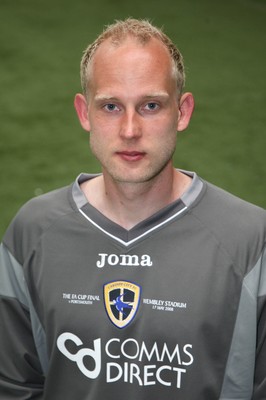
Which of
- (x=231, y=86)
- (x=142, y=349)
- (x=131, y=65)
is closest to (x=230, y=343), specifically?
(x=142, y=349)

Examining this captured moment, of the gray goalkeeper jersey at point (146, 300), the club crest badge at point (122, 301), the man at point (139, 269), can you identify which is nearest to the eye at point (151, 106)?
the man at point (139, 269)

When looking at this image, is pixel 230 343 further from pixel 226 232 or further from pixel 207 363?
pixel 226 232

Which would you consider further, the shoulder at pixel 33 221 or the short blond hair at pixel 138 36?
the shoulder at pixel 33 221

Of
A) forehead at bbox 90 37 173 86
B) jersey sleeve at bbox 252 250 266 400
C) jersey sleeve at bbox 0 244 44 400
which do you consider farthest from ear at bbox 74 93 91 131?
jersey sleeve at bbox 252 250 266 400

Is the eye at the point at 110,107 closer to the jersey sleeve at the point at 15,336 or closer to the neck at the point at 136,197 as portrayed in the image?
the neck at the point at 136,197

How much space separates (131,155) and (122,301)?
A: 1.08 feet

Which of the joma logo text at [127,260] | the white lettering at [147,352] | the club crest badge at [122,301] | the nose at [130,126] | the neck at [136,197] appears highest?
the nose at [130,126]

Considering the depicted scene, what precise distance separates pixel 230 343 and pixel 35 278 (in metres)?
0.47

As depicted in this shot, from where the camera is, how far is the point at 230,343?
204 cm

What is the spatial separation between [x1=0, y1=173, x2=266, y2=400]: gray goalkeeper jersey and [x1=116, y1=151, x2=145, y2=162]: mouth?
184 mm

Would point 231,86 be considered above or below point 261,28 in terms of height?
below

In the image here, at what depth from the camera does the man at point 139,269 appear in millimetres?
2006

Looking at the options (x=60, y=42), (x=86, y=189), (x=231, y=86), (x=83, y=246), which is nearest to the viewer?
(x=83, y=246)

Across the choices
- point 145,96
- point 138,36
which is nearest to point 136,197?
point 145,96
